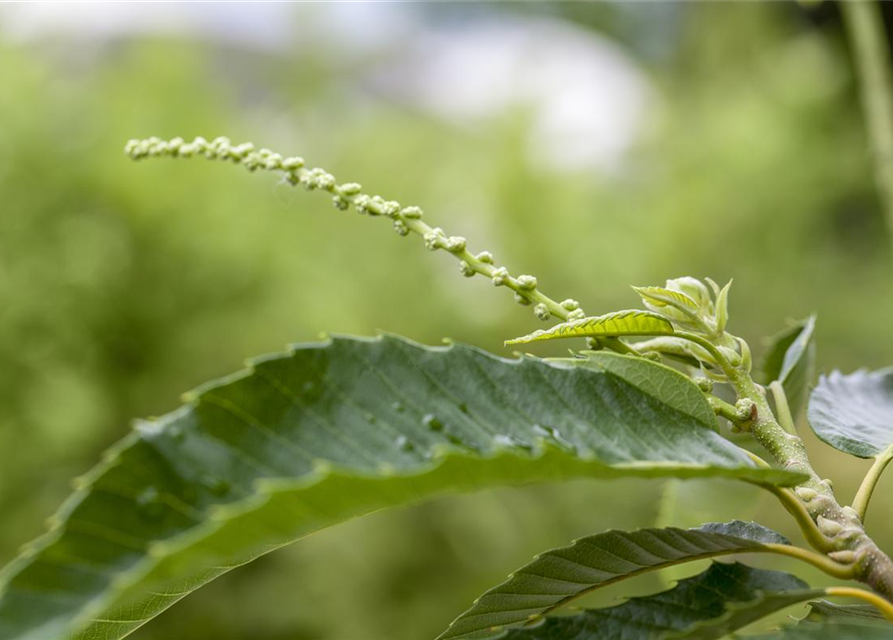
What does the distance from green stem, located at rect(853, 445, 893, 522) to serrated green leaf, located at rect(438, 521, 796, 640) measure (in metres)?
0.04

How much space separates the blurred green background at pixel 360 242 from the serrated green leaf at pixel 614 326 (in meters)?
0.40

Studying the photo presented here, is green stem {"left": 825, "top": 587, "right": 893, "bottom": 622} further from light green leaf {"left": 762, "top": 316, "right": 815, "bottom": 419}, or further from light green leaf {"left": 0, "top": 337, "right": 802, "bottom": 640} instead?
light green leaf {"left": 762, "top": 316, "right": 815, "bottom": 419}

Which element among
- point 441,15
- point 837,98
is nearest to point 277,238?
point 837,98

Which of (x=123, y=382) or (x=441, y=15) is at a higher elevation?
(x=441, y=15)

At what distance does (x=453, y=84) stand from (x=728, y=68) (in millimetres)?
1537

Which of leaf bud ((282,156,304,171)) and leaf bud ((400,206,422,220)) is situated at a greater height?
leaf bud ((282,156,304,171))

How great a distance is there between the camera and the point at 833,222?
4043 mm

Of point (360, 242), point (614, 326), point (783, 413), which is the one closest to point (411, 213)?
point (614, 326)

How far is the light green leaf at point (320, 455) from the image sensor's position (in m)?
0.28

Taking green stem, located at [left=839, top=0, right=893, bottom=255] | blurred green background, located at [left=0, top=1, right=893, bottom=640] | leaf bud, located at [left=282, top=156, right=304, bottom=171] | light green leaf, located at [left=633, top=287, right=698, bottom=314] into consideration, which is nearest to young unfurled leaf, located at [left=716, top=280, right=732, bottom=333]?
light green leaf, located at [left=633, top=287, right=698, bottom=314]

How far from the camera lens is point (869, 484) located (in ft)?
1.38

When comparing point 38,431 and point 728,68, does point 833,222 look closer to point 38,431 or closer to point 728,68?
point 728,68

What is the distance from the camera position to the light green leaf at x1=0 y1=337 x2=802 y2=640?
28 cm

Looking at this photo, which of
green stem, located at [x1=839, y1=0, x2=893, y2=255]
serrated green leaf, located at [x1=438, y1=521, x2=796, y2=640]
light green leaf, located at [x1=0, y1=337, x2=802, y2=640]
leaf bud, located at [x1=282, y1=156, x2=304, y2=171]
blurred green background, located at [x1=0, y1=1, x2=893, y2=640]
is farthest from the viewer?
blurred green background, located at [x1=0, y1=1, x2=893, y2=640]
